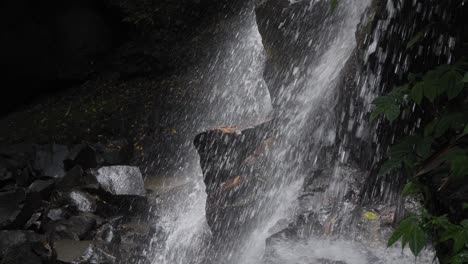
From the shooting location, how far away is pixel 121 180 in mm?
7605

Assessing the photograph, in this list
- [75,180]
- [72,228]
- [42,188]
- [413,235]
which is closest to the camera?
[413,235]

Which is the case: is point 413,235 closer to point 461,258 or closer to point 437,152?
point 461,258

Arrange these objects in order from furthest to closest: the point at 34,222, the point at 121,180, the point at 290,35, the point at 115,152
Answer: the point at 115,152
the point at 121,180
the point at 290,35
the point at 34,222

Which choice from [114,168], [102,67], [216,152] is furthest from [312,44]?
[102,67]

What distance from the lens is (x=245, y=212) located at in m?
5.43

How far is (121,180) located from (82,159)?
1.26 meters

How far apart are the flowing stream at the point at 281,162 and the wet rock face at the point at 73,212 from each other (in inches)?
19.6

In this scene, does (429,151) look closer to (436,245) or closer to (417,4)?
(436,245)

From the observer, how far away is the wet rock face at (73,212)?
613 cm

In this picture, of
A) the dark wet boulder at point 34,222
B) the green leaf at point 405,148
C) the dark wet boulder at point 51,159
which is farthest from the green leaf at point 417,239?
the dark wet boulder at point 51,159

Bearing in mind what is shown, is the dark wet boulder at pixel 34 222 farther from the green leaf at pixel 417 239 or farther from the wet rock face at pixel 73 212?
the green leaf at pixel 417 239

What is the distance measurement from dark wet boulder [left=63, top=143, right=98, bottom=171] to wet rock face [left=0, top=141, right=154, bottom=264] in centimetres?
2

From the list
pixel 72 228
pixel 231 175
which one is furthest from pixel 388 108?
pixel 72 228

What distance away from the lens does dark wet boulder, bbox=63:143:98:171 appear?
8312 mm
